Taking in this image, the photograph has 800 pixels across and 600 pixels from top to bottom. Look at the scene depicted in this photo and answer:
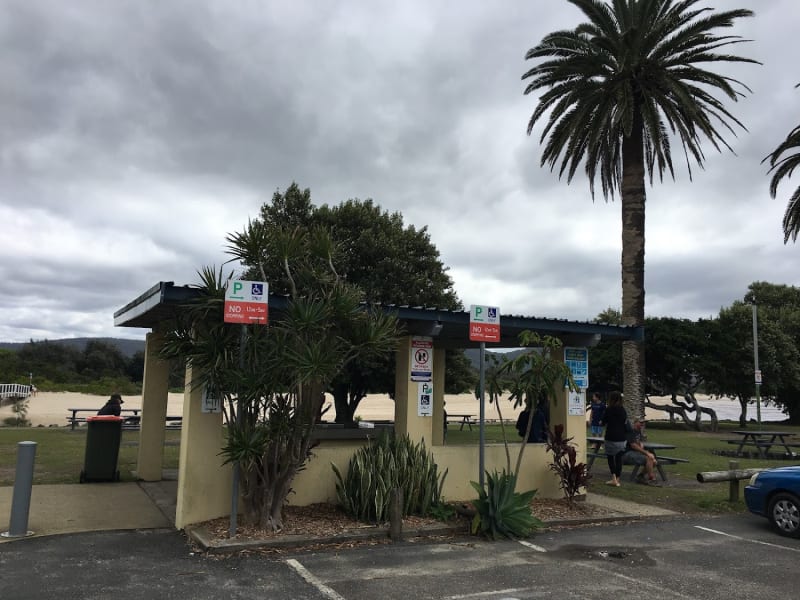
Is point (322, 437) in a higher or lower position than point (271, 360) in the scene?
lower

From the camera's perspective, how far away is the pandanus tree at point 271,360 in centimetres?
704

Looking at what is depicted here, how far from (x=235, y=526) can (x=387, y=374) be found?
579 inches

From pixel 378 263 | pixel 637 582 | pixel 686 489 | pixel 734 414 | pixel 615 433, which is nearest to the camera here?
pixel 637 582

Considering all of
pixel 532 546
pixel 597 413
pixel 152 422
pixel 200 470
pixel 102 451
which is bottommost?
pixel 532 546

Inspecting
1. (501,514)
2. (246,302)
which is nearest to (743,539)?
(501,514)

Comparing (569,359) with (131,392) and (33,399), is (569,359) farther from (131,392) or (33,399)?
(131,392)

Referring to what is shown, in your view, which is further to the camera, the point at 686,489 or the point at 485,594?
the point at 686,489

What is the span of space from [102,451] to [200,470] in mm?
3947

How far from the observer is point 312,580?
5.88m

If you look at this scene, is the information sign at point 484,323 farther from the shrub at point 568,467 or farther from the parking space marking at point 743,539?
the parking space marking at point 743,539

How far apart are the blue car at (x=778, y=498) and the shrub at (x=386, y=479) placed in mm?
4237

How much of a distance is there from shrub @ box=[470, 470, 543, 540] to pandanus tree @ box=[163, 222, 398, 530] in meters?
2.18

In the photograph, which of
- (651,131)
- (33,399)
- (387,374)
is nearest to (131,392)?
(33,399)

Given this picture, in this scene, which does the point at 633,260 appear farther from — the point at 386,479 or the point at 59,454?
the point at 59,454
